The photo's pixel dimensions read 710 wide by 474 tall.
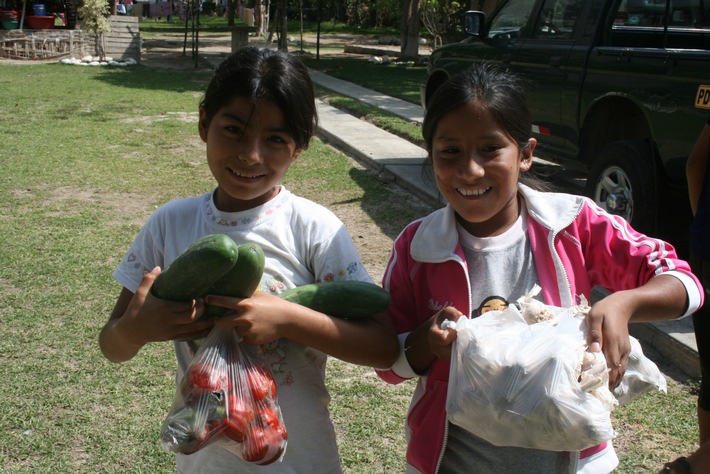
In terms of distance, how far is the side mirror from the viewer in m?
7.72

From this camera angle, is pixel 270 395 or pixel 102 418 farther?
pixel 102 418

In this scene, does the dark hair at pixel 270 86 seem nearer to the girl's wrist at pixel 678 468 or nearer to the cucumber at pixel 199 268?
the cucumber at pixel 199 268

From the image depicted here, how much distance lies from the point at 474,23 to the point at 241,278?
6.61 metres

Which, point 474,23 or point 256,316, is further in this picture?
point 474,23

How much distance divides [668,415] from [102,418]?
2719 millimetres

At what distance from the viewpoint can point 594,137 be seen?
21.2ft

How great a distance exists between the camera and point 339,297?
6.16 feet

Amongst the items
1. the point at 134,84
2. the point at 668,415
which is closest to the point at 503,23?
the point at 668,415

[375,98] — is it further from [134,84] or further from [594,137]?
[594,137]

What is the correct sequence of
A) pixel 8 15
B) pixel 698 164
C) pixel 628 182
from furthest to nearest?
pixel 8 15
pixel 628 182
pixel 698 164

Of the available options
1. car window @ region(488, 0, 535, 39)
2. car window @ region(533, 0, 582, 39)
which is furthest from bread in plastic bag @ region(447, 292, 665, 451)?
car window @ region(488, 0, 535, 39)

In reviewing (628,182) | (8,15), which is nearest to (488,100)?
(628,182)

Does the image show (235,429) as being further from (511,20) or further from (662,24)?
(511,20)

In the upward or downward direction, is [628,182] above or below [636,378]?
below
